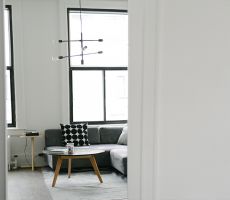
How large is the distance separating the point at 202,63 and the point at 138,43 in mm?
343

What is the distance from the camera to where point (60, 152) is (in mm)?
4656

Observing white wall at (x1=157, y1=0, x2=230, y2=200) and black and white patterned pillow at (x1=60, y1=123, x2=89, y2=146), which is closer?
white wall at (x1=157, y1=0, x2=230, y2=200)

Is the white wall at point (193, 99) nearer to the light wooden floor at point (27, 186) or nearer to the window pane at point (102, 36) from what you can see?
the light wooden floor at point (27, 186)

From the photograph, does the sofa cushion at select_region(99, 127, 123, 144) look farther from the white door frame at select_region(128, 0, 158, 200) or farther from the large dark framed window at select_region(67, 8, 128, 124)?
the white door frame at select_region(128, 0, 158, 200)

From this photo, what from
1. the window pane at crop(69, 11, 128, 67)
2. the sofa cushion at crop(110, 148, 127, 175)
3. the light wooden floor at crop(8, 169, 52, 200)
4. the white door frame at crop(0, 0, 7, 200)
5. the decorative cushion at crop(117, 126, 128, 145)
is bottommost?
the light wooden floor at crop(8, 169, 52, 200)

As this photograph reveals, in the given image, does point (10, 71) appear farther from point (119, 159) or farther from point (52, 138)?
point (119, 159)

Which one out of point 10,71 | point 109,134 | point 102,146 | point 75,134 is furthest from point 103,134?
point 10,71

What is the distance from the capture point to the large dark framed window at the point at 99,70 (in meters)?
6.12

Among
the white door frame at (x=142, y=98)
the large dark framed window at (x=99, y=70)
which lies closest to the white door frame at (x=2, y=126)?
the white door frame at (x=142, y=98)

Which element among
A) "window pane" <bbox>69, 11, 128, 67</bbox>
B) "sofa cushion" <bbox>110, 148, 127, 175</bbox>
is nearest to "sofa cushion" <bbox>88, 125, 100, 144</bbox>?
"sofa cushion" <bbox>110, 148, 127, 175</bbox>

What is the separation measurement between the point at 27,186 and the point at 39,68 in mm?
2137

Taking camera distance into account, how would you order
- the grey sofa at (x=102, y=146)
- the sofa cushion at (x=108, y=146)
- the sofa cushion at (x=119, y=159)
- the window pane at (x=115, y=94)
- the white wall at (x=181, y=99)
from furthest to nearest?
the window pane at (x=115, y=94) → the sofa cushion at (x=108, y=146) → the grey sofa at (x=102, y=146) → the sofa cushion at (x=119, y=159) → the white wall at (x=181, y=99)

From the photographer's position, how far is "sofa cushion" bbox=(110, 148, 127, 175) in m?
4.73

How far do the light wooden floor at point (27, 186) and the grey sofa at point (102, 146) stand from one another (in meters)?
0.37
